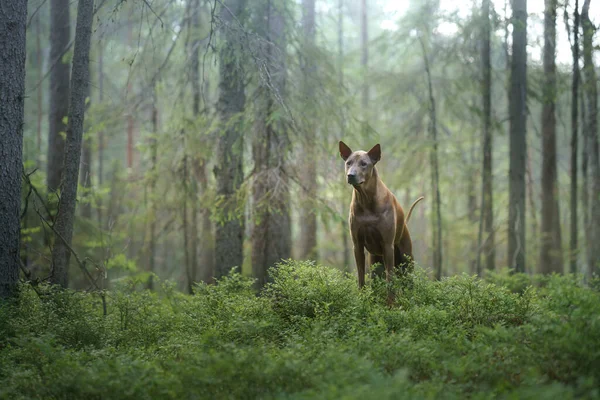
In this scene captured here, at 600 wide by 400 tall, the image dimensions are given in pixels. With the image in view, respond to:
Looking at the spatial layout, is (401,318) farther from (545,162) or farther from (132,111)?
(545,162)

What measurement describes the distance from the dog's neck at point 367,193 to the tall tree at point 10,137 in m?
4.67

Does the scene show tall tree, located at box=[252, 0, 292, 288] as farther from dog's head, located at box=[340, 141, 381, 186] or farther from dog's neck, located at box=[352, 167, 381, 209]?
dog's neck, located at box=[352, 167, 381, 209]

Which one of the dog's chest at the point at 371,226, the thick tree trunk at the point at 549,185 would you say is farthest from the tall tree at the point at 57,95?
the thick tree trunk at the point at 549,185

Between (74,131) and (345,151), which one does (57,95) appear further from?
(345,151)

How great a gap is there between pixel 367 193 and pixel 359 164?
42 centimetres

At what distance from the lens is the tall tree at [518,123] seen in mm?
10438

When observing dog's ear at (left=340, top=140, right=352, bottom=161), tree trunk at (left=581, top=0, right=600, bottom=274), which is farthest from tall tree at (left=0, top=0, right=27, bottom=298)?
tree trunk at (left=581, top=0, right=600, bottom=274)

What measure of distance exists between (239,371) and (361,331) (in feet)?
5.07

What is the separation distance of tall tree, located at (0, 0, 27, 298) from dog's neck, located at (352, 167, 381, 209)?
4.67 meters

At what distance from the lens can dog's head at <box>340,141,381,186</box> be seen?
6.61 m

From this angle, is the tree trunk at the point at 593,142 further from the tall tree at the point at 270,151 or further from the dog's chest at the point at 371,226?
the tall tree at the point at 270,151

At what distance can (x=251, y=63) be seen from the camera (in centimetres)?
948

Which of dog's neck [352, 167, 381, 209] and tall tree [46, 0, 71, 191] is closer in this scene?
dog's neck [352, 167, 381, 209]

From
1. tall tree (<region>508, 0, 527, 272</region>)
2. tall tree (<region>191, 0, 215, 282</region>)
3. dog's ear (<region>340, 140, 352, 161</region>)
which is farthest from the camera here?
tall tree (<region>191, 0, 215, 282</region>)
